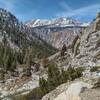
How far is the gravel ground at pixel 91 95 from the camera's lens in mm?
22891

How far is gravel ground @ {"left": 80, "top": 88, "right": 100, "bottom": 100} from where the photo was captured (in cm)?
2289

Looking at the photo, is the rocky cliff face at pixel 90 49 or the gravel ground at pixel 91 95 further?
the rocky cliff face at pixel 90 49

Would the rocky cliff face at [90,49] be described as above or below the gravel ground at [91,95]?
above

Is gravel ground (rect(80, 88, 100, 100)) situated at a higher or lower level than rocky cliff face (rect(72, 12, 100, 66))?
lower

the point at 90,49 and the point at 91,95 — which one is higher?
the point at 90,49

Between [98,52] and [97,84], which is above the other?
[98,52]

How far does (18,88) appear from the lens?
85.6 m

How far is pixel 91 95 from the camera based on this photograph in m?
23.3

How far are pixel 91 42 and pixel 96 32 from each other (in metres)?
7.27

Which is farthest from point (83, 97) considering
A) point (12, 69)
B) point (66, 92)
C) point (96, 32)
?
point (12, 69)

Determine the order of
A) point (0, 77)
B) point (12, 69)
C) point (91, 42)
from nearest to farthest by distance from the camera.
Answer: point (91, 42)
point (0, 77)
point (12, 69)

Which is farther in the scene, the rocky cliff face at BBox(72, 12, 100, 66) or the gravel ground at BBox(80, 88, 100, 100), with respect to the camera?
the rocky cliff face at BBox(72, 12, 100, 66)

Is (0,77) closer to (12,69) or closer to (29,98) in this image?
(12,69)

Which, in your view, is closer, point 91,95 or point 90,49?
point 91,95
